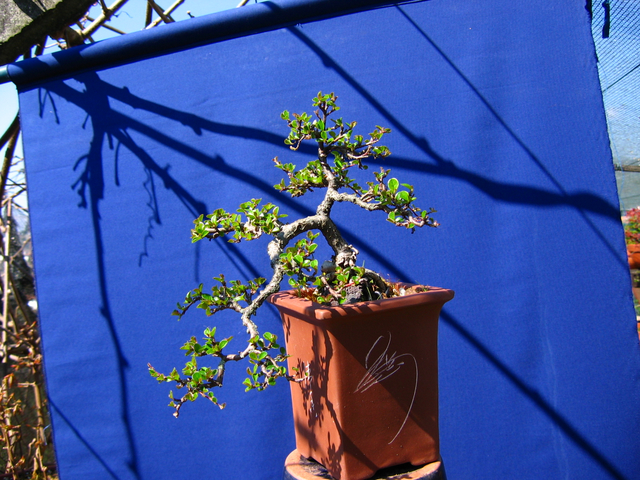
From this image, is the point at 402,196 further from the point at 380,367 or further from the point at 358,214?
the point at 358,214

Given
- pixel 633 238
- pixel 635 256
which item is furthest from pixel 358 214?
pixel 633 238

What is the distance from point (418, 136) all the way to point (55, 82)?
1.63 m

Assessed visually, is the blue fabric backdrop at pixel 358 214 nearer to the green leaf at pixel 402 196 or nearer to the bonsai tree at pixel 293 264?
the bonsai tree at pixel 293 264

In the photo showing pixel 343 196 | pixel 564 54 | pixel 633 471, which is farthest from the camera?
pixel 564 54

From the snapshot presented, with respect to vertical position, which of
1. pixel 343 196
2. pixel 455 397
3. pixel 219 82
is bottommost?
pixel 455 397

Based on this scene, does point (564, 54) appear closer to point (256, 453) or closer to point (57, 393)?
point (256, 453)

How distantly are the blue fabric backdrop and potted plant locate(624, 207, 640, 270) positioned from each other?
1.57 meters

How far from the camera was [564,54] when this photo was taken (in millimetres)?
1731

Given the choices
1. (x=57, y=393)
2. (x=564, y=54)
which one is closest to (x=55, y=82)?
(x=57, y=393)

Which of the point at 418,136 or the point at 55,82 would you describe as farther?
the point at 55,82

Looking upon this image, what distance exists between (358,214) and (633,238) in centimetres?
352

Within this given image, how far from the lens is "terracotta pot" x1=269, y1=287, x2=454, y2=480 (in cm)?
93

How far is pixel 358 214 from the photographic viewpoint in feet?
5.81

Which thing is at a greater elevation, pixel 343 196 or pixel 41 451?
pixel 343 196
